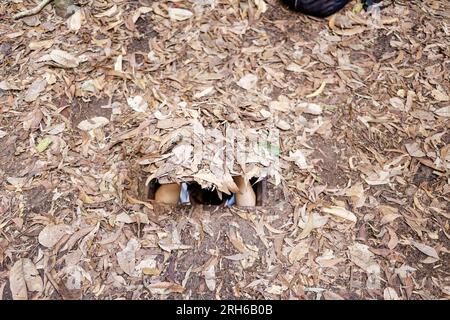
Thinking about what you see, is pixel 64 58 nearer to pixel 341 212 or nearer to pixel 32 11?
pixel 32 11

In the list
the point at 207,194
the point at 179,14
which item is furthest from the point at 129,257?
the point at 179,14

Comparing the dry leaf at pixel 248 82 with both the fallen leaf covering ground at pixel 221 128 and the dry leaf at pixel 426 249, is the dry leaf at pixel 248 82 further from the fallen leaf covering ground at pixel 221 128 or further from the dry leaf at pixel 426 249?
the dry leaf at pixel 426 249

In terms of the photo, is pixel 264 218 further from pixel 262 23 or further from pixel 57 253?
pixel 262 23

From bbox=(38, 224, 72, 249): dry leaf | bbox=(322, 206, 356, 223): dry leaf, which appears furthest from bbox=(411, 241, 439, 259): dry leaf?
bbox=(38, 224, 72, 249): dry leaf

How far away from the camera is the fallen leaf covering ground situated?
2.35 meters

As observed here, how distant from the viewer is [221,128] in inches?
107

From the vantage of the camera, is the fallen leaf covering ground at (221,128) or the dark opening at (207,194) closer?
the fallen leaf covering ground at (221,128)

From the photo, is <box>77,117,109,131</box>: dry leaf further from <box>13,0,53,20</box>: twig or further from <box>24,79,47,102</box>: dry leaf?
<box>13,0,53,20</box>: twig

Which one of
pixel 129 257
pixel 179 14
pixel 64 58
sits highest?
pixel 179 14

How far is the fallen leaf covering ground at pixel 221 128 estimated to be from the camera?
235cm

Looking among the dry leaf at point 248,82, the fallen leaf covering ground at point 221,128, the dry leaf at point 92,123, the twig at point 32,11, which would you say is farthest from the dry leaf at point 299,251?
the twig at point 32,11

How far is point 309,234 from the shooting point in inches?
98.0

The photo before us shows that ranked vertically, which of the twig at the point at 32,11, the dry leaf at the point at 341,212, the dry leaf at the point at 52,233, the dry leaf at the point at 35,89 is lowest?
the dry leaf at the point at 52,233
